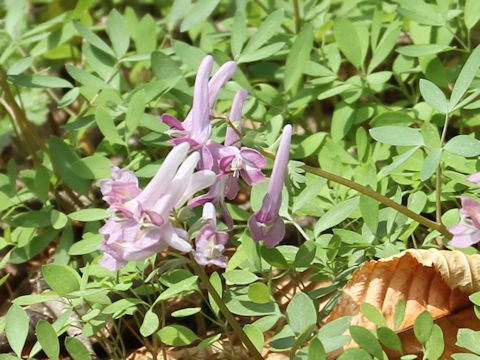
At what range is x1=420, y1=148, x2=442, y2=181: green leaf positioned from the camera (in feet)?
7.35

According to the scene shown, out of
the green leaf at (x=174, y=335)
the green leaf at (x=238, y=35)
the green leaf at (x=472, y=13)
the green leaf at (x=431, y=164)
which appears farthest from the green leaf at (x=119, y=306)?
the green leaf at (x=472, y=13)

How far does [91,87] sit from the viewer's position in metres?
3.36

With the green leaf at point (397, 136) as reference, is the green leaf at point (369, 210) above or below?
below

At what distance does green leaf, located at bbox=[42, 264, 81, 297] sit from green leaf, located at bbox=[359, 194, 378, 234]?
104cm

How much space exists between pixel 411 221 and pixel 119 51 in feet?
5.26

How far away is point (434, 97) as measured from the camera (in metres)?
2.52

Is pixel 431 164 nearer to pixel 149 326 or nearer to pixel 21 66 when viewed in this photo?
pixel 149 326

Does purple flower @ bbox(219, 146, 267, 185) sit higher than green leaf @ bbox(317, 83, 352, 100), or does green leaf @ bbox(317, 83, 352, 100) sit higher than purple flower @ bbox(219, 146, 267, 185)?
purple flower @ bbox(219, 146, 267, 185)

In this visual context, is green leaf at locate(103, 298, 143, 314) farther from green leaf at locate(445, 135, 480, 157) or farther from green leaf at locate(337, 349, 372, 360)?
green leaf at locate(445, 135, 480, 157)

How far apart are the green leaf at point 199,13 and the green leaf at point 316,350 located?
1693 millimetres

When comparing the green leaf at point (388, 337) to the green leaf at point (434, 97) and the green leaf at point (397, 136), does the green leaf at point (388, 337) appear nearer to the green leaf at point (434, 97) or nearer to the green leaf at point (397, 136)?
the green leaf at point (397, 136)

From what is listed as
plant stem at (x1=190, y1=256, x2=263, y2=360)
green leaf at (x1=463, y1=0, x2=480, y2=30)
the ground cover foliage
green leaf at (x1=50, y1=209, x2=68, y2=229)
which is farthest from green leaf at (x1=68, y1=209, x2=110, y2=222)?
green leaf at (x1=463, y1=0, x2=480, y2=30)

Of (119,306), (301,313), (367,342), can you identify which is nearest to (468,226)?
(367,342)

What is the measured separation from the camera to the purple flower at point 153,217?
1922mm
